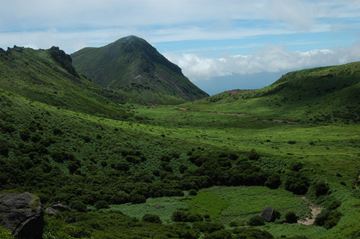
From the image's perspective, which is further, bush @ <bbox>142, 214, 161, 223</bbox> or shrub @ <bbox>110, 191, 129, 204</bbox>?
shrub @ <bbox>110, 191, 129, 204</bbox>

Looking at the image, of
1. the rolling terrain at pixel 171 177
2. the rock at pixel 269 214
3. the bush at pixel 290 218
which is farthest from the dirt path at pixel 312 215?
the rock at pixel 269 214

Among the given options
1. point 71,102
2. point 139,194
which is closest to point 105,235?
point 139,194

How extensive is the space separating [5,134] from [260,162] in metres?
50.7

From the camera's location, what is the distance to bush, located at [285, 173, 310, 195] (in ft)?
285

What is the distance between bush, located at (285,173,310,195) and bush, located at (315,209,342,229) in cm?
1623

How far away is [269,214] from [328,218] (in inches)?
357

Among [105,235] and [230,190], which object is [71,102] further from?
[105,235]

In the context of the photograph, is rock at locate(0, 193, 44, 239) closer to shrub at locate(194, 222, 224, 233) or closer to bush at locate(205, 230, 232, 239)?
bush at locate(205, 230, 232, 239)

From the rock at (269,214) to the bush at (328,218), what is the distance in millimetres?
6479

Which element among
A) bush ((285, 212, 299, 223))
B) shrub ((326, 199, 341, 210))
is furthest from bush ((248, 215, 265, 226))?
shrub ((326, 199, 341, 210))

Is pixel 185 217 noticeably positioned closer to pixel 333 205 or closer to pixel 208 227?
pixel 208 227

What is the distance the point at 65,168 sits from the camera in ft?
306

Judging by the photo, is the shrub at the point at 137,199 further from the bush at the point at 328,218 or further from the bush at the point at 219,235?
the bush at the point at 328,218

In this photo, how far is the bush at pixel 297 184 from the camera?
285ft
